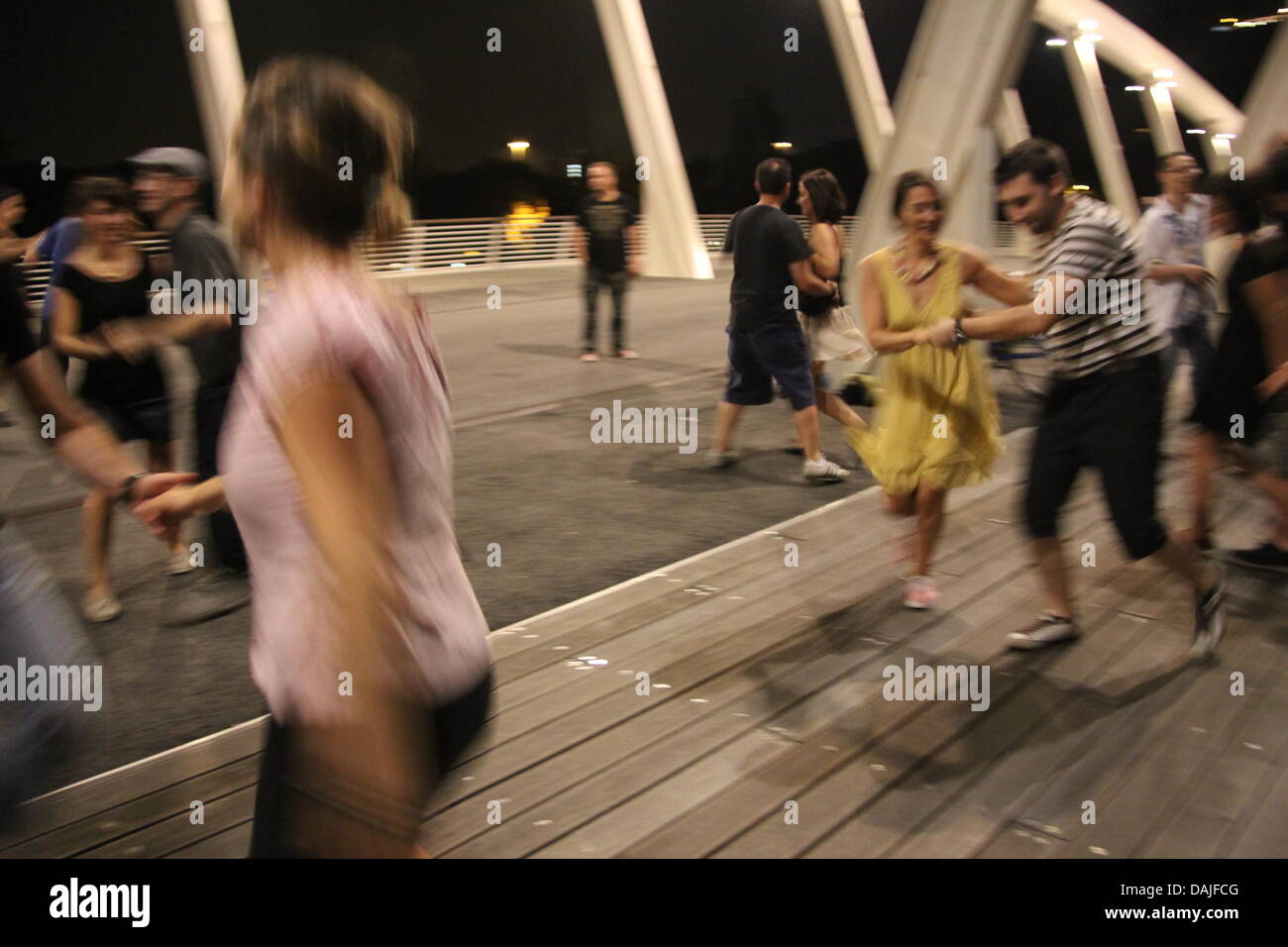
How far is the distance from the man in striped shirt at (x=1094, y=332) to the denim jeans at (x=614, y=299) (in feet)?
24.3

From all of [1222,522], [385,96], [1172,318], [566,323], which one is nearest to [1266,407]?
[1222,522]

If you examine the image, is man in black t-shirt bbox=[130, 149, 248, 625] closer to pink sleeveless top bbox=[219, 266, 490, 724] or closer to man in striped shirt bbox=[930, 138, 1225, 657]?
man in striped shirt bbox=[930, 138, 1225, 657]

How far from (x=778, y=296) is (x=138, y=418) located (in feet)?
11.9

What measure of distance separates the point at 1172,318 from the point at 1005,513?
1.65 meters

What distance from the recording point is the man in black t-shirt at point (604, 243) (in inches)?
426

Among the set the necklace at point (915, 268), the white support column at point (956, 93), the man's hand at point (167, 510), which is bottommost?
the man's hand at point (167, 510)

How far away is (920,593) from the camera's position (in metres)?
4.36

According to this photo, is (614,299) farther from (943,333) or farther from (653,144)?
(653,144)

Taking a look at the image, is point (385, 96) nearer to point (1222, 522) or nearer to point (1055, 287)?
point (1055, 287)

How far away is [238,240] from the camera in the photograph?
147cm

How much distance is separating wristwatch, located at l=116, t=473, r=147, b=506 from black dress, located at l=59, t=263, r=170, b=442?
2619mm

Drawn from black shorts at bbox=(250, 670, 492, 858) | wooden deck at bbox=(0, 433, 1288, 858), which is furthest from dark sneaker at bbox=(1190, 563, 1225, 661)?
black shorts at bbox=(250, 670, 492, 858)

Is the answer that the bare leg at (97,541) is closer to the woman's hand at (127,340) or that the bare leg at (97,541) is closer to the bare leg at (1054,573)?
the woman's hand at (127,340)

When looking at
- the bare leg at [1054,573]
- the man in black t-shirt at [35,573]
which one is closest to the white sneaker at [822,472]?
the bare leg at [1054,573]
